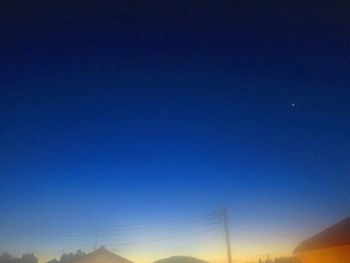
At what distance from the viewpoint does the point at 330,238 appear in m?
28.3

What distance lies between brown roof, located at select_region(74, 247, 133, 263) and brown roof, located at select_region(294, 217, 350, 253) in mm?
21249

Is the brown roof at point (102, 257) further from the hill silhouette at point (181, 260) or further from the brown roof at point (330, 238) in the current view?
the brown roof at point (330, 238)

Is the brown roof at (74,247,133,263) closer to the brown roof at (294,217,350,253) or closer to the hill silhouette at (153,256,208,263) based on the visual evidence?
the hill silhouette at (153,256,208,263)

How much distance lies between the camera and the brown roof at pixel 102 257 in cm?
4117

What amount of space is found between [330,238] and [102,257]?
26.6m

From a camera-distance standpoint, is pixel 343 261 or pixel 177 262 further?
pixel 177 262

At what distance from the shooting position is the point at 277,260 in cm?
4616

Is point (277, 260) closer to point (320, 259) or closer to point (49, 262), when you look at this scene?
point (320, 259)

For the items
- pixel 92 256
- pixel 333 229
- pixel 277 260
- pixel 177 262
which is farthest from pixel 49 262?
pixel 333 229

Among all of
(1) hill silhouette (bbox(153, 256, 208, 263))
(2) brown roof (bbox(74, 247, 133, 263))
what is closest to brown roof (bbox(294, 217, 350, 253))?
(2) brown roof (bbox(74, 247, 133, 263))

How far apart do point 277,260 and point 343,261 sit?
2185 cm

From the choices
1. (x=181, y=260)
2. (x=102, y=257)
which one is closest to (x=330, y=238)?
(x=102, y=257)

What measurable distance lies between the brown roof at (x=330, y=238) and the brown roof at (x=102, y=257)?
69.7ft

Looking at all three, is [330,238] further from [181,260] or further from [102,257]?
[181,260]
